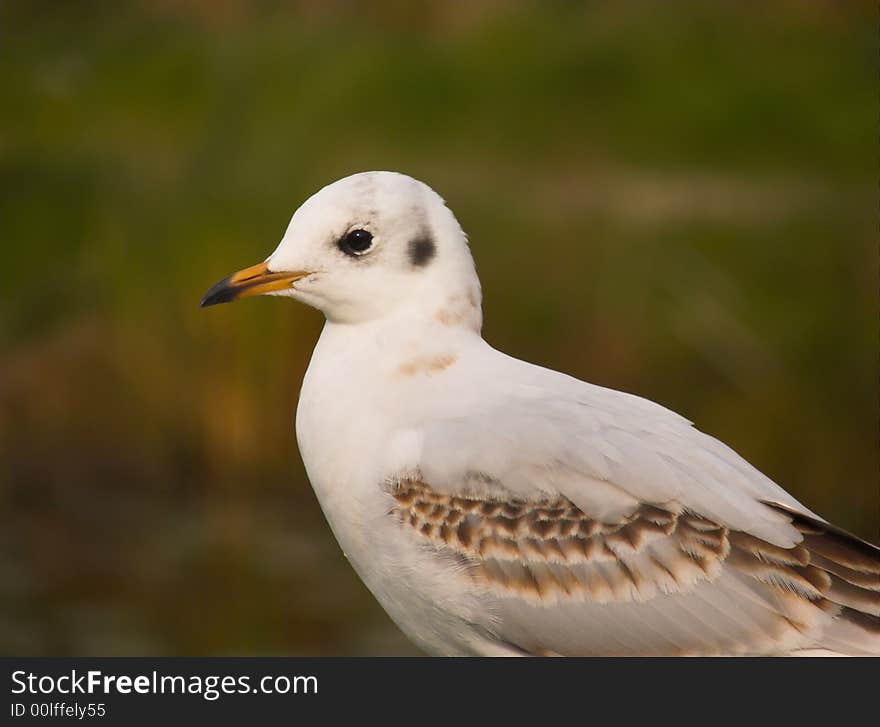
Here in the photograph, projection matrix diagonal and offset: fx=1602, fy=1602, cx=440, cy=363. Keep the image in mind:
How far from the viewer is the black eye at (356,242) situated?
4.62m

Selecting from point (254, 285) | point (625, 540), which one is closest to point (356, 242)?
point (254, 285)

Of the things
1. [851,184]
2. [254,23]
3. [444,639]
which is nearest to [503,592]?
[444,639]

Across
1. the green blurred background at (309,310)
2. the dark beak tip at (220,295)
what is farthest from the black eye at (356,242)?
the green blurred background at (309,310)

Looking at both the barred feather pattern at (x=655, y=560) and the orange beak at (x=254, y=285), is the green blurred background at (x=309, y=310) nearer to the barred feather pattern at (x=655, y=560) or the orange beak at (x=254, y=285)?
the orange beak at (x=254, y=285)

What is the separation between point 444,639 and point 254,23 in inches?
359

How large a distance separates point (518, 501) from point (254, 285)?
1.01 metres

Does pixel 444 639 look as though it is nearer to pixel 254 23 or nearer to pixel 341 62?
pixel 341 62

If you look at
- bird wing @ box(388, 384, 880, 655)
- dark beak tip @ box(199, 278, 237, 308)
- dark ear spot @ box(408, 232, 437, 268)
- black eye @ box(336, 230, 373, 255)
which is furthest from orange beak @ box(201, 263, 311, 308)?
bird wing @ box(388, 384, 880, 655)

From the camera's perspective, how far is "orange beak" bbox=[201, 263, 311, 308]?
4664 mm

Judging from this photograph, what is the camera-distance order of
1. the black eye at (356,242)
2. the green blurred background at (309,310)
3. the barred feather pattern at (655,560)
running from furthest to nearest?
the green blurred background at (309,310), the black eye at (356,242), the barred feather pattern at (655,560)

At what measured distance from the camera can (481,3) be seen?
13.2m

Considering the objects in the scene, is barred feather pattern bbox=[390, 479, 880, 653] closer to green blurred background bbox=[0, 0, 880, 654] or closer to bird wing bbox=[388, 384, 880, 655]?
bird wing bbox=[388, 384, 880, 655]

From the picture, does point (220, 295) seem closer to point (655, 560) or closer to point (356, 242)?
point (356, 242)

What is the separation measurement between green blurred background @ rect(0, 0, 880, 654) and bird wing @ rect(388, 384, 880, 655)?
175 inches
